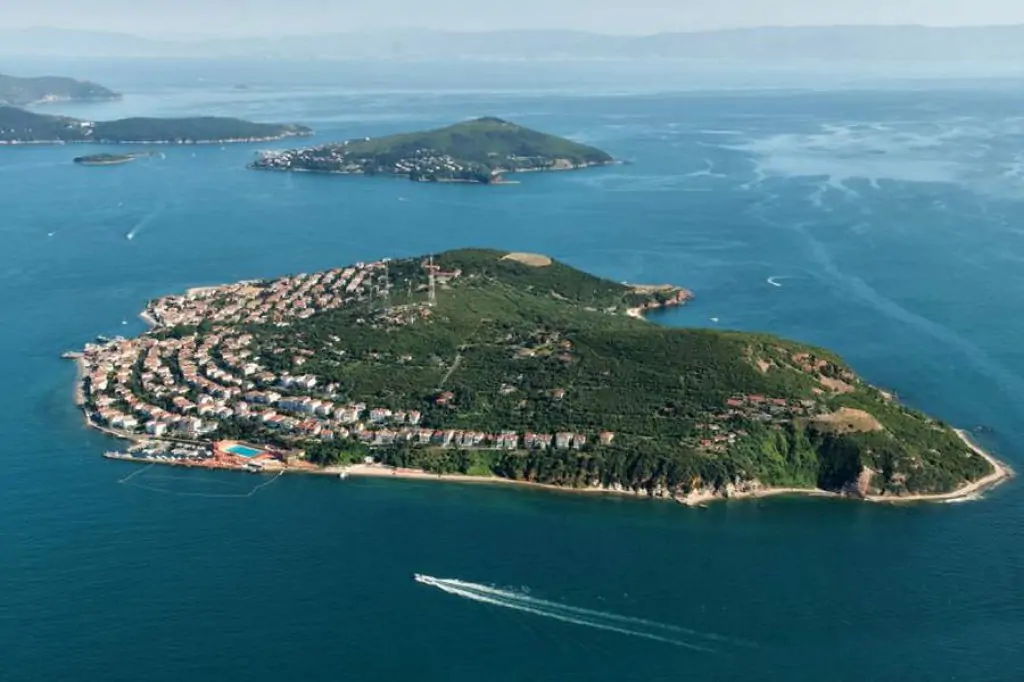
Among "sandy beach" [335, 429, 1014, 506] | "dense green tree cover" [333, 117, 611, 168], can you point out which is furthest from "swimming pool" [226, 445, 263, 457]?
"dense green tree cover" [333, 117, 611, 168]

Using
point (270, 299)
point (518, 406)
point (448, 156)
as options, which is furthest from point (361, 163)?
point (518, 406)

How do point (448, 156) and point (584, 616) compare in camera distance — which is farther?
point (448, 156)

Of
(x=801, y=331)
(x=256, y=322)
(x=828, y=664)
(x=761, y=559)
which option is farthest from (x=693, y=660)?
(x=256, y=322)

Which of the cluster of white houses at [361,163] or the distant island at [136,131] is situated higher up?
the distant island at [136,131]

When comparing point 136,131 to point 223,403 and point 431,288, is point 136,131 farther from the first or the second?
point 223,403

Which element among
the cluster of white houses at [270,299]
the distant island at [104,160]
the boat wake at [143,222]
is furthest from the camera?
the distant island at [104,160]

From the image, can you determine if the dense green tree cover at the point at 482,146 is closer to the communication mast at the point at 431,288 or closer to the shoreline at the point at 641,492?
the communication mast at the point at 431,288

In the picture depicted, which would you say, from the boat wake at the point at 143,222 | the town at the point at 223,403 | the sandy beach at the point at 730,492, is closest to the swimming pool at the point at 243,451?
the town at the point at 223,403
